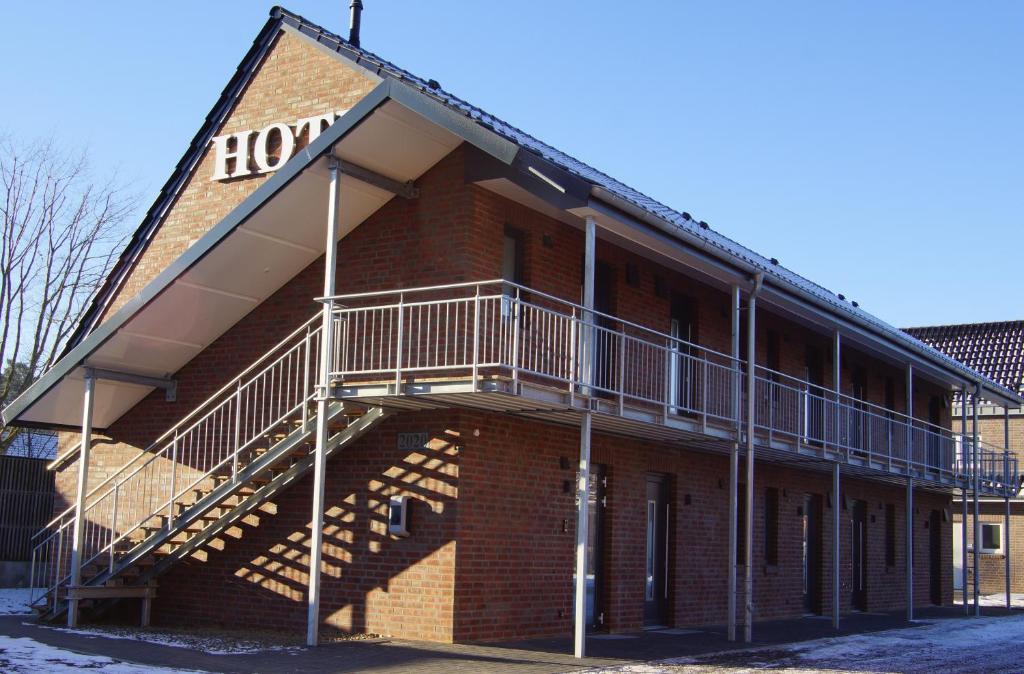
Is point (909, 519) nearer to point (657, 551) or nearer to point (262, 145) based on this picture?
point (657, 551)

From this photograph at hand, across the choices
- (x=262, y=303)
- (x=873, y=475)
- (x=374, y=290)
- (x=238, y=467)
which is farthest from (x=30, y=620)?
(x=873, y=475)

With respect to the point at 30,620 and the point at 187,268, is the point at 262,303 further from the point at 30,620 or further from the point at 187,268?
the point at 30,620

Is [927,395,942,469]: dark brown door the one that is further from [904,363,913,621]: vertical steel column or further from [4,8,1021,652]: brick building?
[4,8,1021,652]: brick building

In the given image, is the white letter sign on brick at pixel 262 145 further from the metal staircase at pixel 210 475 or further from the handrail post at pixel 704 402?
the handrail post at pixel 704 402

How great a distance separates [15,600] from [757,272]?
1170cm

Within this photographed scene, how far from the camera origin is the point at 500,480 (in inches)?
562

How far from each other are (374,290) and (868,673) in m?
7.03

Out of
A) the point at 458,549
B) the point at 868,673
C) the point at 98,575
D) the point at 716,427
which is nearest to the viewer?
the point at 868,673

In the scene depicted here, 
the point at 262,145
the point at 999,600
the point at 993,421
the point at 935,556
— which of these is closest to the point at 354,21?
the point at 262,145

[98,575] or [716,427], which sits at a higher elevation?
[716,427]

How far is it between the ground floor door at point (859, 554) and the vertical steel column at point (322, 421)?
45.9 ft

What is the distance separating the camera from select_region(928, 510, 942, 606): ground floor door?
28047mm

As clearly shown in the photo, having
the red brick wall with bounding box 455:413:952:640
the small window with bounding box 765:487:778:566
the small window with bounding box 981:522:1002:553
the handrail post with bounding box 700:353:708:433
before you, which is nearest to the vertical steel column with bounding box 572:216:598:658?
the red brick wall with bounding box 455:413:952:640

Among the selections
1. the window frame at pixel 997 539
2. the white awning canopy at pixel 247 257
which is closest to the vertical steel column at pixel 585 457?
the white awning canopy at pixel 247 257
